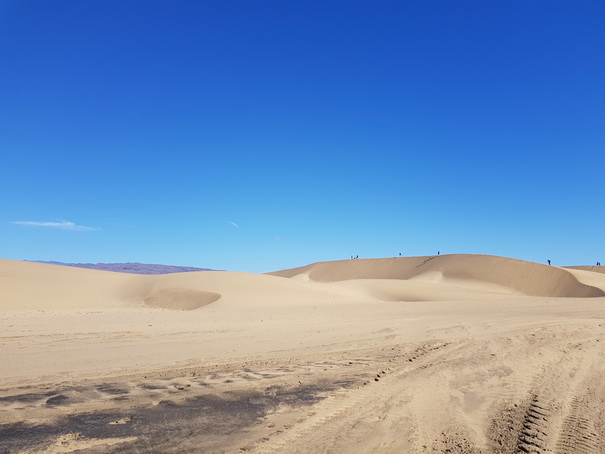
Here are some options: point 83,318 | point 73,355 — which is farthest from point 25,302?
point 73,355

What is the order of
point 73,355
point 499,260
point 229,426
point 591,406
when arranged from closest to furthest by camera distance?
point 229,426
point 591,406
point 73,355
point 499,260

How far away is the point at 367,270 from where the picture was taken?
232ft

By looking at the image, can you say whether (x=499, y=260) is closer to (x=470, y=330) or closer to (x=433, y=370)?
(x=470, y=330)

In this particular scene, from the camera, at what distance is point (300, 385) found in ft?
20.3

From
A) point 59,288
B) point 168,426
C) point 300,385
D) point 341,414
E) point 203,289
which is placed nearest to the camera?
point 168,426

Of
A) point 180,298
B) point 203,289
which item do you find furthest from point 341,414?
point 203,289

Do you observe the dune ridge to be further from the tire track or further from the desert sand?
the tire track

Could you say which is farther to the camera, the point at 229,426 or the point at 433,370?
the point at 433,370

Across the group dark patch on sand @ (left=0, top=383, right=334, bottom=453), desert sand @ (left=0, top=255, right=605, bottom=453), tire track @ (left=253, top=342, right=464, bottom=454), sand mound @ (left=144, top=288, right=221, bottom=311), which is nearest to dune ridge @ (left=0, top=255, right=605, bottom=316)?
sand mound @ (left=144, top=288, right=221, bottom=311)

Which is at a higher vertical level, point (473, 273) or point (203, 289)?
point (473, 273)

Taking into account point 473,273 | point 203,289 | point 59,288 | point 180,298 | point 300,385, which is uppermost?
point 473,273

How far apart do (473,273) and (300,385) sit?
5130cm

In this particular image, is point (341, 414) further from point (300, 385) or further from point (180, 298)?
point (180, 298)

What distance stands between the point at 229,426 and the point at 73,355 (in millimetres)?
5129
